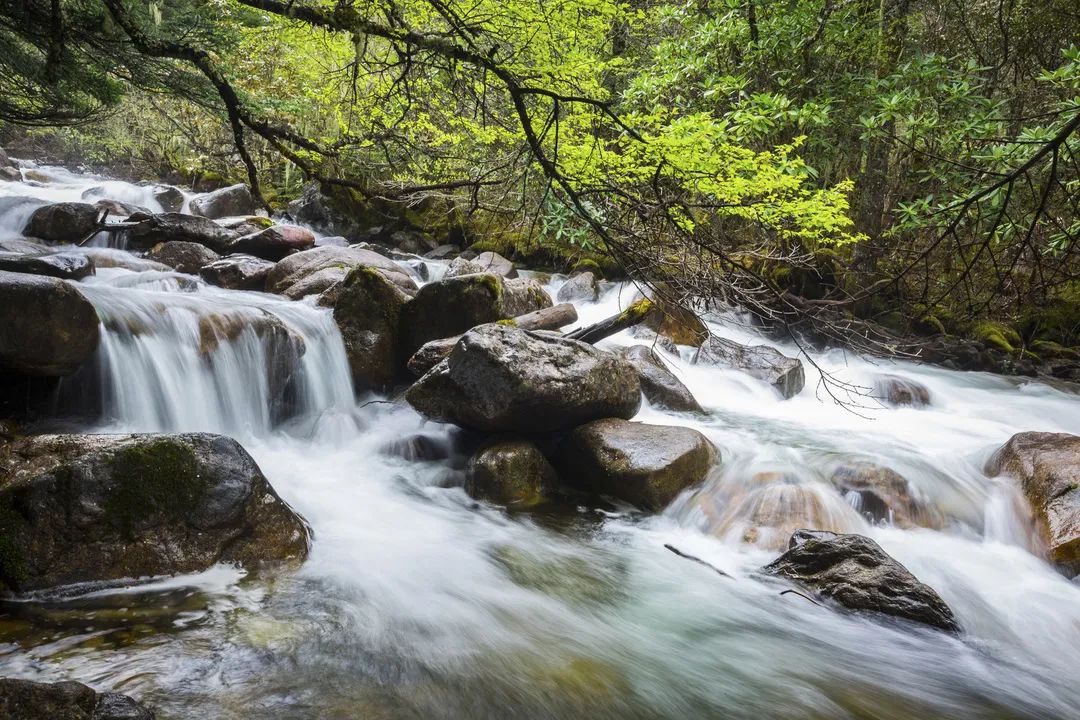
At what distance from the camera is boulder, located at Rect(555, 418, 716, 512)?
18.4 ft

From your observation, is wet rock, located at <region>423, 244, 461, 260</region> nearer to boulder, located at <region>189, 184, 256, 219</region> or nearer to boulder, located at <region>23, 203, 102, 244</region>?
boulder, located at <region>189, 184, 256, 219</region>

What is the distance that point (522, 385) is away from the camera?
5680 mm

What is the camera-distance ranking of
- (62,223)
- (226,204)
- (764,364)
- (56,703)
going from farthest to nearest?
(226,204) → (62,223) → (764,364) → (56,703)

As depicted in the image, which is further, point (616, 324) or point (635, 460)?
point (616, 324)

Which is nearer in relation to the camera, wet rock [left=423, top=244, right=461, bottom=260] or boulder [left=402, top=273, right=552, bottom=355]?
boulder [left=402, top=273, right=552, bottom=355]

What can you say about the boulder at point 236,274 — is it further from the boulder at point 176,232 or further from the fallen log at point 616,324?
the fallen log at point 616,324

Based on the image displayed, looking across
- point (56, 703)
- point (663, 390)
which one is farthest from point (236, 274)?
point (56, 703)

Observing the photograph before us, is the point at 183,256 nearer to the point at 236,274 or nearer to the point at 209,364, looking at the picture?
the point at 236,274

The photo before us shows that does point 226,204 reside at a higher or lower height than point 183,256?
higher

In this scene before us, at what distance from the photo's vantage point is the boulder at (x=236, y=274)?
31.2ft

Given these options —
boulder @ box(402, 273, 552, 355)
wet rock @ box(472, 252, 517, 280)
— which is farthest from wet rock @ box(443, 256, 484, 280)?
boulder @ box(402, 273, 552, 355)

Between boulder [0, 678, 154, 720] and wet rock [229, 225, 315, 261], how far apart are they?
1044cm

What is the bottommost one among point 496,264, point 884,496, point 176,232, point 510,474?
point 510,474

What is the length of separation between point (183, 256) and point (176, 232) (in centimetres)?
112
